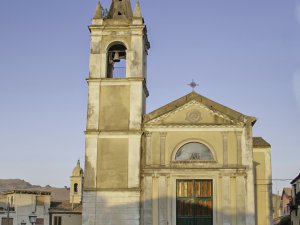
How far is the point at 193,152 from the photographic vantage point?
29.9 m

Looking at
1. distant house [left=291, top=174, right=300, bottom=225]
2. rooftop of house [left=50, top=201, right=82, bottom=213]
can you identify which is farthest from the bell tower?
rooftop of house [left=50, top=201, right=82, bottom=213]

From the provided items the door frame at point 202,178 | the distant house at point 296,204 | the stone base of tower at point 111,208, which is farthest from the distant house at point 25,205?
the door frame at point 202,178

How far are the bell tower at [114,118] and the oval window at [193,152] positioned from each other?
2.37m

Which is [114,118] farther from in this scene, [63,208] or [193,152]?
[63,208]

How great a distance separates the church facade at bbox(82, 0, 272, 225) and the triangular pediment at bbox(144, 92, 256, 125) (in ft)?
0.18

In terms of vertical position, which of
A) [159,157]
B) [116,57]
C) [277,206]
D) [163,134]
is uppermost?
[116,57]

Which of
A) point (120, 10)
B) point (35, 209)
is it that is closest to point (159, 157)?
point (120, 10)

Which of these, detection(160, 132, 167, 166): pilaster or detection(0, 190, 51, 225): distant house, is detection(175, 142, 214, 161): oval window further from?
detection(0, 190, 51, 225): distant house

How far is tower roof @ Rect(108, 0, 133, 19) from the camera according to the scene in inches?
1291

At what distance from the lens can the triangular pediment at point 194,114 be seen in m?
30.1

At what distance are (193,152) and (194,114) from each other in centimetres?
216

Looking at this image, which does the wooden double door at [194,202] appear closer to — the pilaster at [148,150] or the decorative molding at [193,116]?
the pilaster at [148,150]

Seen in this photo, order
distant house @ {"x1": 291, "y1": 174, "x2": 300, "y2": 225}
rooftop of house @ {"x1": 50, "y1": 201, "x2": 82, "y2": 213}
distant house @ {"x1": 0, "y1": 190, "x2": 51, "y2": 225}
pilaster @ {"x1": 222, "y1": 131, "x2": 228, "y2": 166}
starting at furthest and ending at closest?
rooftop of house @ {"x1": 50, "y1": 201, "x2": 82, "y2": 213}, distant house @ {"x1": 0, "y1": 190, "x2": 51, "y2": 225}, distant house @ {"x1": 291, "y1": 174, "x2": 300, "y2": 225}, pilaster @ {"x1": 222, "y1": 131, "x2": 228, "y2": 166}

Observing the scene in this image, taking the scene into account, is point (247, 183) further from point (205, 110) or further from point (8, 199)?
point (8, 199)
